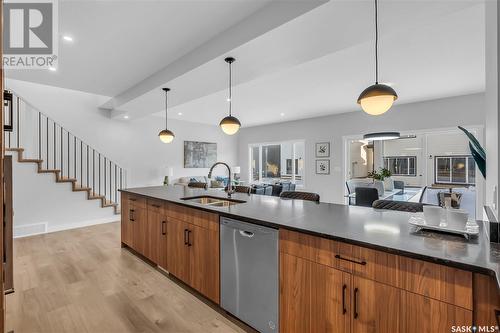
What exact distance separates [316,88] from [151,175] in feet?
17.1

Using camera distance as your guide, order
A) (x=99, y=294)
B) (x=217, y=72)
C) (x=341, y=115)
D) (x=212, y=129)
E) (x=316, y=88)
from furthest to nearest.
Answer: (x=212, y=129) → (x=341, y=115) → (x=316, y=88) → (x=217, y=72) → (x=99, y=294)

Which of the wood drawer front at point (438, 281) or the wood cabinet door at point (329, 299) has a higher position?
the wood drawer front at point (438, 281)

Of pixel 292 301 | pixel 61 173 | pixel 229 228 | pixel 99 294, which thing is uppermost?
pixel 61 173

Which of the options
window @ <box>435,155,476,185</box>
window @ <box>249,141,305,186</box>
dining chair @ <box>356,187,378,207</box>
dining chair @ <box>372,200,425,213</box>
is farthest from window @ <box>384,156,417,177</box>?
dining chair @ <box>372,200,425,213</box>

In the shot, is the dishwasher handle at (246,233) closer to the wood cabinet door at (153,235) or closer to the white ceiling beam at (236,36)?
the wood cabinet door at (153,235)

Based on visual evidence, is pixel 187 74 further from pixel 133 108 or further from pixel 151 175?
pixel 151 175

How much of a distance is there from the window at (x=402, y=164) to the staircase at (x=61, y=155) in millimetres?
8325

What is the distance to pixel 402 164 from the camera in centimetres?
809

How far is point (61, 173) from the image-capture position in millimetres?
5391

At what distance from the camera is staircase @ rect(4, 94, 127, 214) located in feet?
16.1

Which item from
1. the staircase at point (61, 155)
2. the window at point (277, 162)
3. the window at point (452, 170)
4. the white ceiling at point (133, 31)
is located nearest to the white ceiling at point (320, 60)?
the white ceiling at point (133, 31)

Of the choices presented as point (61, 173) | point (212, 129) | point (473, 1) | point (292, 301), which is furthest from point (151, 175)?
point (473, 1)

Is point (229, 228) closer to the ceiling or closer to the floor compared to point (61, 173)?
closer to the floor

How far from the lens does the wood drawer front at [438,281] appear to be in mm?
1028
